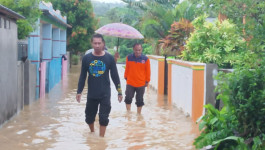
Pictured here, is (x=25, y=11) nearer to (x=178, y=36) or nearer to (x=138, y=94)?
(x=138, y=94)

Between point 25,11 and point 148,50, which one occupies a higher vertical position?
point 25,11

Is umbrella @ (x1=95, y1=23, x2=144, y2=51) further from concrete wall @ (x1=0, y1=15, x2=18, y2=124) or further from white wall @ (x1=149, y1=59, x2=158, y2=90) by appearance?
white wall @ (x1=149, y1=59, x2=158, y2=90)

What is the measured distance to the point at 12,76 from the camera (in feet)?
33.3

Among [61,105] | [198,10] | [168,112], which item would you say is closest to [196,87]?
[168,112]

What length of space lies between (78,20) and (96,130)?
1035 inches

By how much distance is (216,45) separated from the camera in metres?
10.9

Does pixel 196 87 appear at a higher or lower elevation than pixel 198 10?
lower

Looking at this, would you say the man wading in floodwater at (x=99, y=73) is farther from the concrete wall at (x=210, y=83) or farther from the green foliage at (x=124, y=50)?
the green foliage at (x=124, y=50)

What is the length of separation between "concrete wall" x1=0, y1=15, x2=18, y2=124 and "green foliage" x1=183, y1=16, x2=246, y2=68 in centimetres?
427

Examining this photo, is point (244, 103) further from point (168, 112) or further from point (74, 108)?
point (74, 108)

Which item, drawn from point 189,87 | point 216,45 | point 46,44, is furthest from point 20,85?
point 46,44

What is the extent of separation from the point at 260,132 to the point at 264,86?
1.92ft

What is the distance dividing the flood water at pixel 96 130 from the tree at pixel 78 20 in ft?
Answer: 70.3

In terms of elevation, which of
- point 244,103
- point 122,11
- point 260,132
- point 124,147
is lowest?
point 124,147
